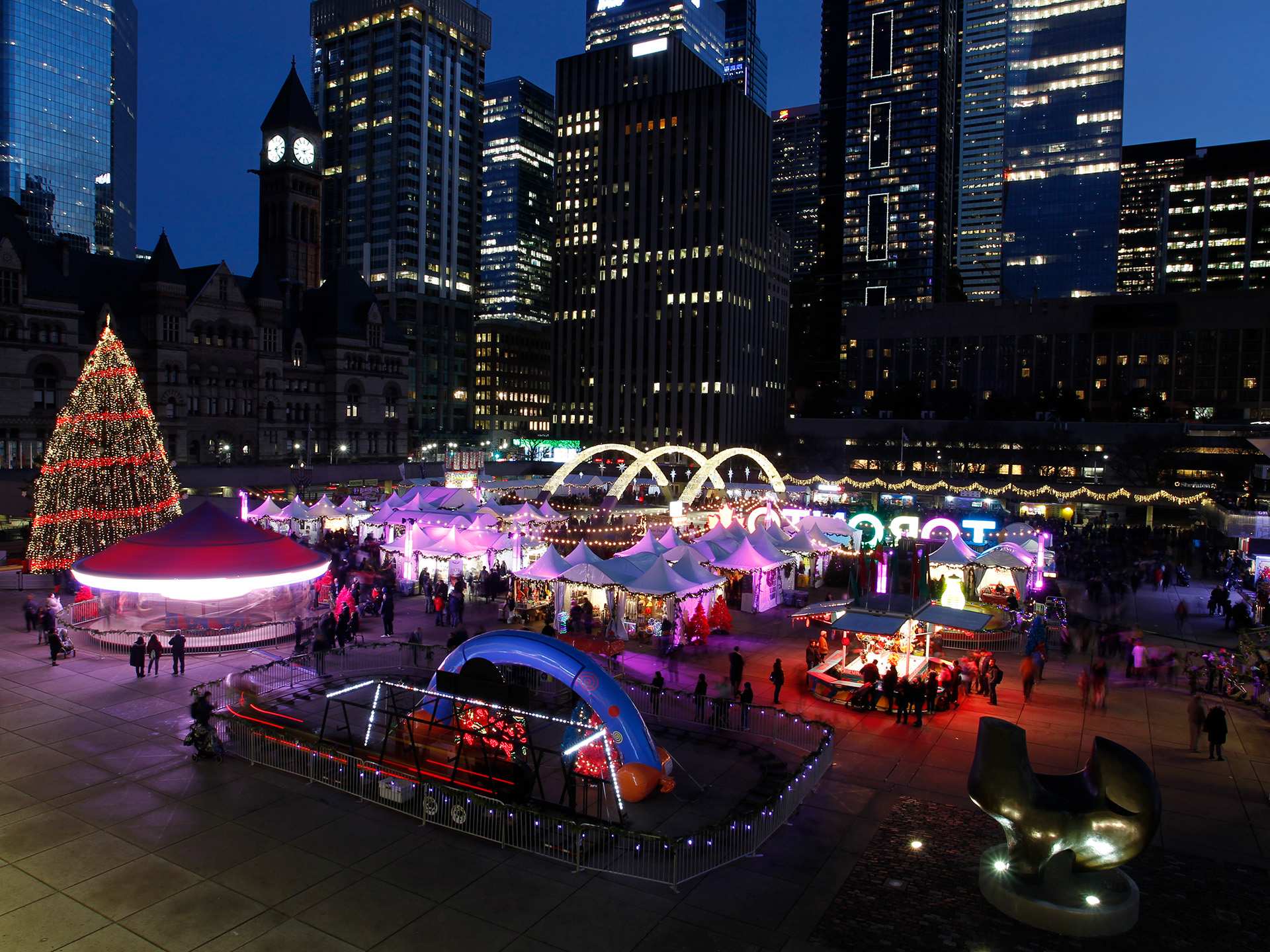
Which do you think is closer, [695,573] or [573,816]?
[573,816]

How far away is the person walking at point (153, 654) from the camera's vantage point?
67.4 feet

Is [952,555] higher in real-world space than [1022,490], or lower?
lower

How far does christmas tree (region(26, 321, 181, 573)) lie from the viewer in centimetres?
3153

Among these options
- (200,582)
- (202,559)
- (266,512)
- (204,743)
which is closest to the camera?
(204,743)

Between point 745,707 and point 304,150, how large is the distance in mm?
93195

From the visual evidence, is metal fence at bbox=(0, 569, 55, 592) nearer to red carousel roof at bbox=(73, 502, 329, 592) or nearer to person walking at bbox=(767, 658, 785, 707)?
red carousel roof at bbox=(73, 502, 329, 592)

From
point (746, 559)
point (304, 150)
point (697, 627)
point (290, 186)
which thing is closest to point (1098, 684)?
point (697, 627)

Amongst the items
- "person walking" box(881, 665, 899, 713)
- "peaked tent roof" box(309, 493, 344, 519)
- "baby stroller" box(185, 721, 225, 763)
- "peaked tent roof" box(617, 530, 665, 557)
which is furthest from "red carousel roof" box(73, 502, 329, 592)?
"peaked tent roof" box(309, 493, 344, 519)

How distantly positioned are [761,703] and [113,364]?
92.5 ft

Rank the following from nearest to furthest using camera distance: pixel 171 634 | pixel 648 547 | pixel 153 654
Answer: pixel 153 654 < pixel 171 634 < pixel 648 547

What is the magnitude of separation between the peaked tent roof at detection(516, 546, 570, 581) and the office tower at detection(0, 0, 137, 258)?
5297 inches

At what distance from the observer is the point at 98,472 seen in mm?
31812

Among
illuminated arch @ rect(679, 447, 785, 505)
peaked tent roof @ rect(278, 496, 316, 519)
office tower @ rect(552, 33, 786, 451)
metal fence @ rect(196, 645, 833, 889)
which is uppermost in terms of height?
office tower @ rect(552, 33, 786, 451)

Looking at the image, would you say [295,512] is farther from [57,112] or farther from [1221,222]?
[1221,222]
